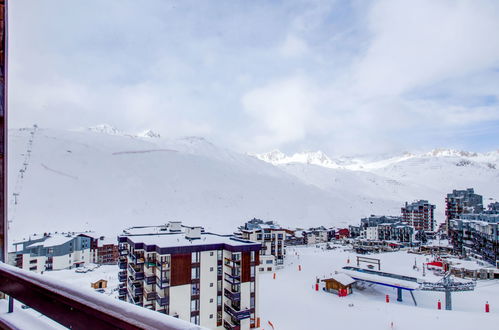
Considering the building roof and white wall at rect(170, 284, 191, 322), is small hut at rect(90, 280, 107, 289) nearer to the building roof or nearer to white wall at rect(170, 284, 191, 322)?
white wall at rect(170, 284, 191, 322)

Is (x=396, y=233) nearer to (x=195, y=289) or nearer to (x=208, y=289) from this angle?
(x=208, y=289)

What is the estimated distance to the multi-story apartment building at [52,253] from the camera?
33656 mm

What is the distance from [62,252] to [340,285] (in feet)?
102

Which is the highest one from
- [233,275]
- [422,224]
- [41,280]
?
[41,280]

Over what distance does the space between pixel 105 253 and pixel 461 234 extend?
1977 inches

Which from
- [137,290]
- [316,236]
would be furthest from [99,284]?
[316,236]

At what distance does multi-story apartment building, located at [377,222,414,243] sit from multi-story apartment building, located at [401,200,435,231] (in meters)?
19.0

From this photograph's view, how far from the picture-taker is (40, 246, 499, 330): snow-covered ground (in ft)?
63.0

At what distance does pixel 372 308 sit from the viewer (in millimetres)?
22625

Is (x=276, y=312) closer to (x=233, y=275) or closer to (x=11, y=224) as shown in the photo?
(x=233, y=275)

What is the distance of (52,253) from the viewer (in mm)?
35719

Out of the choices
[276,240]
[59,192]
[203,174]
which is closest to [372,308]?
[276,240]

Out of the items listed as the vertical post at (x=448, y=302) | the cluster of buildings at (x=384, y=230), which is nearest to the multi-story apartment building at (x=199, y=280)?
the vertical post at (x=448, y=302)

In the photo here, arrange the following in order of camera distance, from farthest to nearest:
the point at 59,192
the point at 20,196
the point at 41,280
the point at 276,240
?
the point at 59,192 → the point at 20,196 → the point at 276,240 → the point at 41,280
